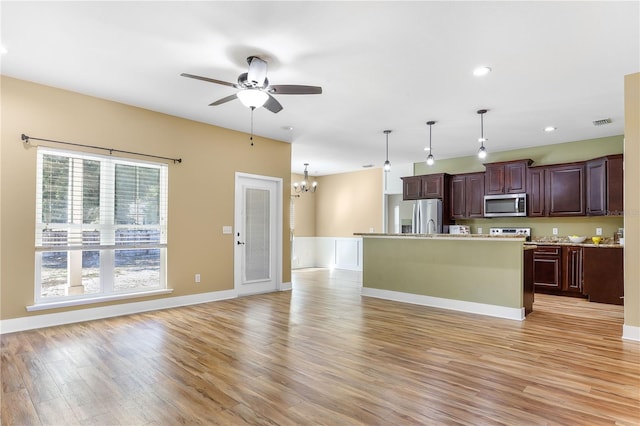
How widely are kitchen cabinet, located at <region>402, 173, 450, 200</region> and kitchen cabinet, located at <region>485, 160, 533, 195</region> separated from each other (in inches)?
34.2

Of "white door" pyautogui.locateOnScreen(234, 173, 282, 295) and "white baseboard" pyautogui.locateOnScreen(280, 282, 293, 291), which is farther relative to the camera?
"white baseboard" pyautogui.locateOnScreen(280, 282, 293, 291)

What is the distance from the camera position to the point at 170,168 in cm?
514

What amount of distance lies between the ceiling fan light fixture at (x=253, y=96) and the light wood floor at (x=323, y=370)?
230 centimetres

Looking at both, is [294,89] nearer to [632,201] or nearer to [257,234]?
[257,234]

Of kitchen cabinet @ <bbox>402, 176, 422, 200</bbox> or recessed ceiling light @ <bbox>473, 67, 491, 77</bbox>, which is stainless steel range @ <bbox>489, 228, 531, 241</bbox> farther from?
recessed ceiling light @ <bbox>473, 67, 491, 77</bbox>

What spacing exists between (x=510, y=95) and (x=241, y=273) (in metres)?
4.62

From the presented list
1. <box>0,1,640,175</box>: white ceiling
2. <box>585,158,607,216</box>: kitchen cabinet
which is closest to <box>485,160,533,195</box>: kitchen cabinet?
<box>585,158,607,216</box>: kitchen cabinet

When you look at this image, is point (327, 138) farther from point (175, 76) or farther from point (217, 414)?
point (217, 414)

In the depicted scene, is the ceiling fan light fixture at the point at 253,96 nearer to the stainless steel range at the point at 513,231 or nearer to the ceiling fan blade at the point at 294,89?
Answer: the ceiling fan blade at the point at 294,89

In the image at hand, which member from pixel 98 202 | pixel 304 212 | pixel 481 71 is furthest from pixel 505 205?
pixel 98 202

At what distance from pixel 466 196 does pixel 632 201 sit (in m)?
3.87

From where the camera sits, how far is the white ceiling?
105 inches

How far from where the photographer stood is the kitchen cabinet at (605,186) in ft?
18.4

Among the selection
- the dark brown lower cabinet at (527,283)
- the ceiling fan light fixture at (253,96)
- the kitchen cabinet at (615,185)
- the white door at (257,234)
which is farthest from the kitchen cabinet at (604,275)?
the ceiling fan light fixture at (253,96)
